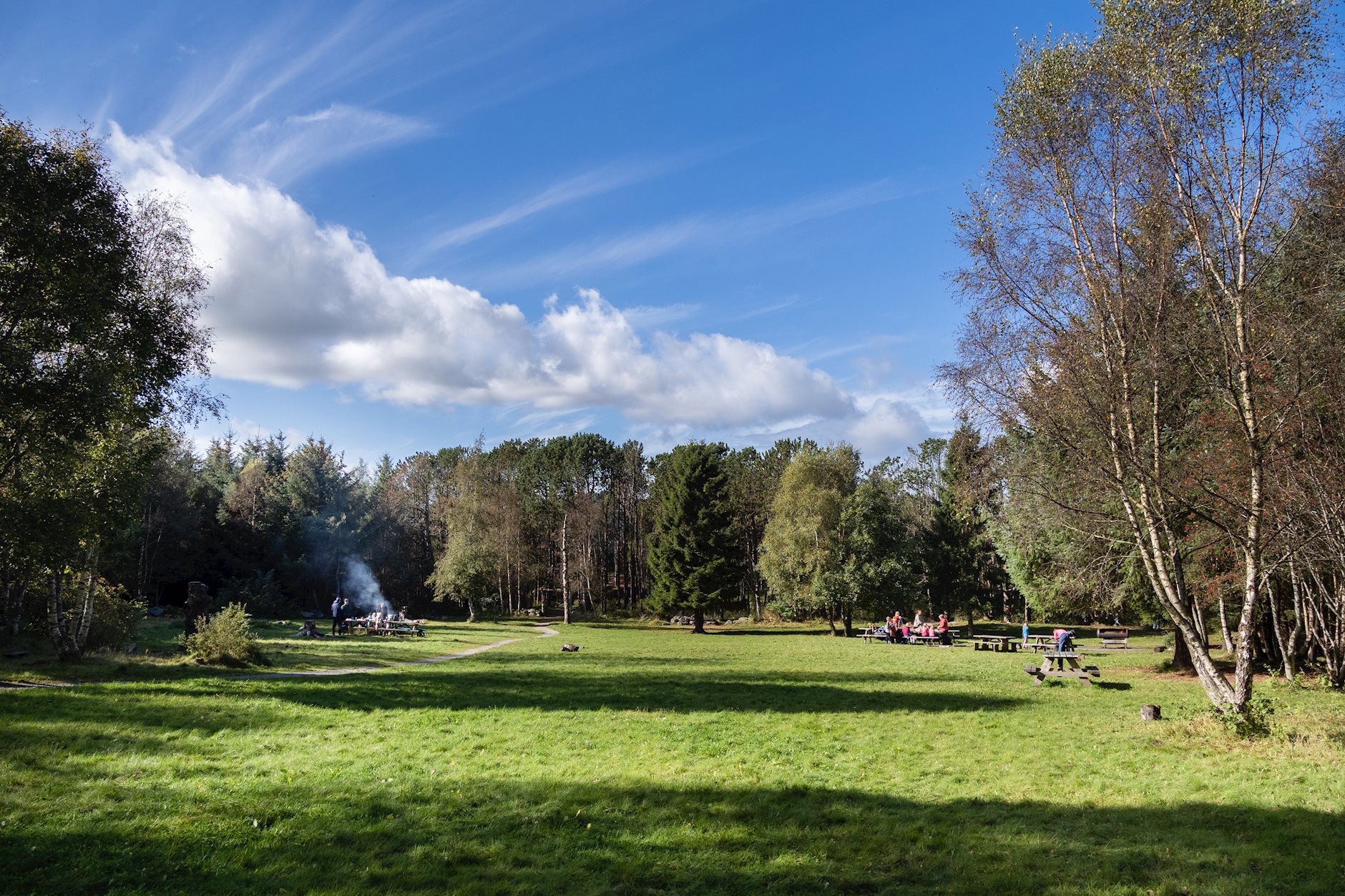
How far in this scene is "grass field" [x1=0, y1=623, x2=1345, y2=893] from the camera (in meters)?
5.66

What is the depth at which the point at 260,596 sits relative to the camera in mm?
41062

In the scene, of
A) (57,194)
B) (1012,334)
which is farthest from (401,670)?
(1012,334)

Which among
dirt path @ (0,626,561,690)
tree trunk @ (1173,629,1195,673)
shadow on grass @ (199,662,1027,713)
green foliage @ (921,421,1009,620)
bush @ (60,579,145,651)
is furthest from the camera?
green foliage @ (921,421,1009,620)

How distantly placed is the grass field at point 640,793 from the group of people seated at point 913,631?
16.9 m

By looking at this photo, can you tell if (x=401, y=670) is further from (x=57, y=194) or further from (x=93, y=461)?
(x=57, y=194)

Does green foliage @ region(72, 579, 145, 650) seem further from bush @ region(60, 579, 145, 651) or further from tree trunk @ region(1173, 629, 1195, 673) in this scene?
tree trunk @ region(1173, 629, 1195, 673)

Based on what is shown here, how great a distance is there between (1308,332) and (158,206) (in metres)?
22.7

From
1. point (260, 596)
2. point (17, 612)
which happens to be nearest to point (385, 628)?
point (17, 612)

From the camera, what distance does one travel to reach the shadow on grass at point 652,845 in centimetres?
549

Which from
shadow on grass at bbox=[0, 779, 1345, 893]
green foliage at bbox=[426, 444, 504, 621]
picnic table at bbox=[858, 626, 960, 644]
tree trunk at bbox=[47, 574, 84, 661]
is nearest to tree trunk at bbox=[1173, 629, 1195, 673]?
picnic table at bbox=[858, 626, 960, 644]

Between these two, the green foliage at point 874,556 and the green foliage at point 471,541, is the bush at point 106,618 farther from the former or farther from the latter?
the green foliage at point 874,556

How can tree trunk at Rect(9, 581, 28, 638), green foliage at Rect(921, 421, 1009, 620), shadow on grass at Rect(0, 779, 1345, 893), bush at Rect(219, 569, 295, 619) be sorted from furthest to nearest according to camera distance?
1. green foliage at Rect(921, 421, 1009, 620)
2. bush at Rect(219, 569, 295, 619)
3. tree trunk at Rect(9, 581, 28, 638)
4. shadow on grass at Rect(0, 779, 1345, 893)

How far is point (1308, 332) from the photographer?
10969mm

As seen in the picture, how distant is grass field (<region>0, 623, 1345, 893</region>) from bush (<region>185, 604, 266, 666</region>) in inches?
71.6
